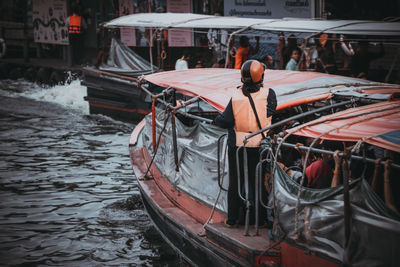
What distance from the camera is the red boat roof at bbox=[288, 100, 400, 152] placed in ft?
12.3

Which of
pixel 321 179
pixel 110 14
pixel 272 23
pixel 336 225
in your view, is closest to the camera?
pixel 336 225

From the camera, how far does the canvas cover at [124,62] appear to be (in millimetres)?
13883

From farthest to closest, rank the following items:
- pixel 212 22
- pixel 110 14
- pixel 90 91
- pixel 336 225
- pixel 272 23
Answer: pixel 110 14, pixel 90 91, pixel 212 22, pixel 272 23, pixel 336 225

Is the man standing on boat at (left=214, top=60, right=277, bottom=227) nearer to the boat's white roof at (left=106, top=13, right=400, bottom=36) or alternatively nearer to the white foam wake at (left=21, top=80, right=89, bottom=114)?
the boat's white roof at (left=106, top=13, right=400, bottom=36)

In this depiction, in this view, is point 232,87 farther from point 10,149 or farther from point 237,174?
point 10,149

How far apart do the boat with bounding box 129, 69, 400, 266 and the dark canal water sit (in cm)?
69

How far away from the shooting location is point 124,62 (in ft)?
47.4

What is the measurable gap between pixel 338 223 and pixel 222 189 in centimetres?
157

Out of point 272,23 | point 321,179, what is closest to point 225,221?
point 321,179

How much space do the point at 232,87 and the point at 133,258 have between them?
2.55 m

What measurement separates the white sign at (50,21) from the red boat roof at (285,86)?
15179mm

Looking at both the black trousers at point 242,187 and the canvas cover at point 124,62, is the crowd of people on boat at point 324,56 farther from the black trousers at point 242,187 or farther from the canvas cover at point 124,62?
the black trousers at point 242,187

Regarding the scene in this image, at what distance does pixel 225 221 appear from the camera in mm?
5215

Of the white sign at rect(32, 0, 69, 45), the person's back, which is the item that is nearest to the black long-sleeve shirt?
the person's back
